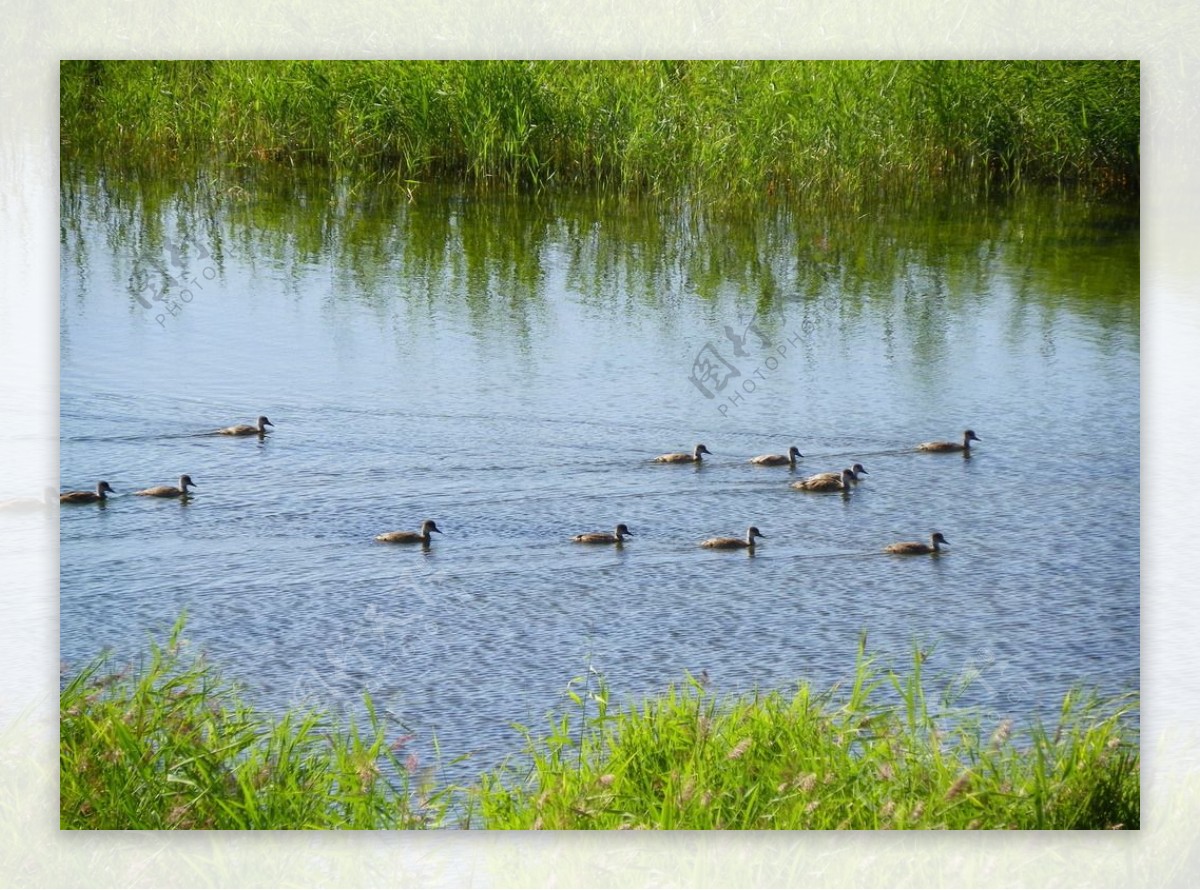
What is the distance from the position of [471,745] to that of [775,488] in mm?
1759

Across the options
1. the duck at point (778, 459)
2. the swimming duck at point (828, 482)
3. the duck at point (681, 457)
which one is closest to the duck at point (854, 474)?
the swimming duck at point (828, 482)

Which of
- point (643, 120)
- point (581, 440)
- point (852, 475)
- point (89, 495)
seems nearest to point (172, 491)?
point (89, 495)

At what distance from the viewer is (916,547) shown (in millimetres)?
7355

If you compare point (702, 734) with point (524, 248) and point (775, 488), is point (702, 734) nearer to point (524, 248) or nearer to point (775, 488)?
point (775, 488)

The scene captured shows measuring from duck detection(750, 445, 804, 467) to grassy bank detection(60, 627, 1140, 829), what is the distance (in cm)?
122

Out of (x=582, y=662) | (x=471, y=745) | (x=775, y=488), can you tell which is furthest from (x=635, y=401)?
(x=471, y=745)

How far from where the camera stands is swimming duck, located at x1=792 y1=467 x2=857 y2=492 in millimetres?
7543

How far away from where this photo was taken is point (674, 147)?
786 cm

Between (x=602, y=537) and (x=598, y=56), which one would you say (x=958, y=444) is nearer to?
(x=602, y=537)

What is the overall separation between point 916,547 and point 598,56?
215 centimetres

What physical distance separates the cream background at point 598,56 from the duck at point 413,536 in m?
1.20

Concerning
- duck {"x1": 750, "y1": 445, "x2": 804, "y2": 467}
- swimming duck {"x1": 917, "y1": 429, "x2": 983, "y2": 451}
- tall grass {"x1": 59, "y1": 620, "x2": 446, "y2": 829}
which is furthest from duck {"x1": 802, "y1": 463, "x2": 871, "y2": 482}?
tall grass {"x1": 59, "y1": 620, "x2": 446, "y2": 829}

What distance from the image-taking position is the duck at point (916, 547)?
7.32 meters

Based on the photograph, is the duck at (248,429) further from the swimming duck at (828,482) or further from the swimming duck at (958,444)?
the swimming duck at (958,444)
